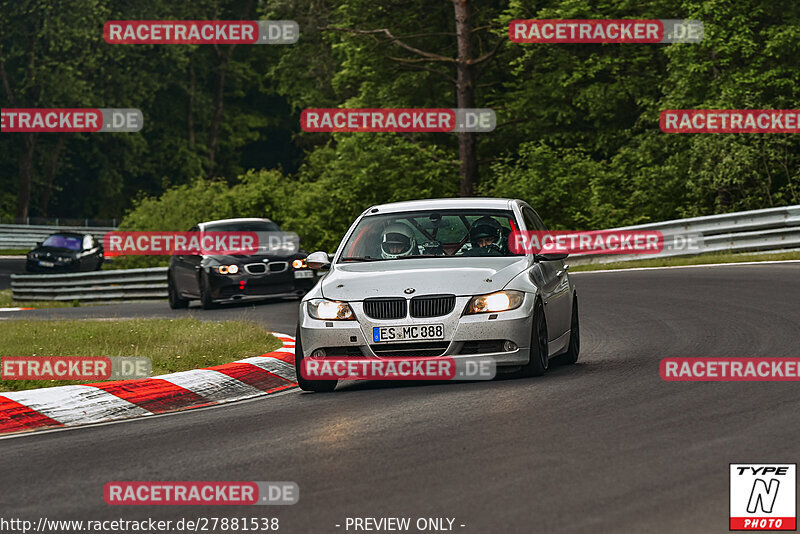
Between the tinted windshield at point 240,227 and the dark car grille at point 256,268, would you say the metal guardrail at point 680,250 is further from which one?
the dark car grille at point 256,268

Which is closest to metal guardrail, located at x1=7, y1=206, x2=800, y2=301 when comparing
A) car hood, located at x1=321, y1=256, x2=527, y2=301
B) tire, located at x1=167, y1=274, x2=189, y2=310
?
tire, located at x1=167, y1=274, x2=189, y2=310

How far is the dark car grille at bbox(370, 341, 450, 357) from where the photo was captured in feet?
33.4

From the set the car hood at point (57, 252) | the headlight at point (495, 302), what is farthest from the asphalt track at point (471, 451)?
the car hood at point (57, 252)

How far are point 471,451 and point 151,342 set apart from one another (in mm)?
7094

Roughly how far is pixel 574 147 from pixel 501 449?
31388 millimetres

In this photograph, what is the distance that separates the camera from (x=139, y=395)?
33.7 ft

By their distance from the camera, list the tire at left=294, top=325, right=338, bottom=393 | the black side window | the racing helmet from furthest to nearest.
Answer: the black side window < the racing helmet < the tire at left=294, top=325, right=338, bottom=393

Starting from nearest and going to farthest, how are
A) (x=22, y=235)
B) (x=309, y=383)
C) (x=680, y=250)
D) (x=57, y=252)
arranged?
1. (x=309, y=383)
2. (x=680, y=250)
3. (x=57, y=252)
4. (x=22, y=235)

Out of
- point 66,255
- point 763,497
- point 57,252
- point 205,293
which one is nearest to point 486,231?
point 763,497

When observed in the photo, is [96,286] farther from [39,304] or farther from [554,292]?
[554,292]

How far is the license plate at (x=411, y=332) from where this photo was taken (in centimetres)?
Answer: 1016

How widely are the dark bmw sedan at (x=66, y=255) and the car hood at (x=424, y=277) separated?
31216 mm

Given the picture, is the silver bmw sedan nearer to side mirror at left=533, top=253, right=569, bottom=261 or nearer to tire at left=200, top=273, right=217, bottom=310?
side mirror at left=533, top=253, right=569, bottom=261

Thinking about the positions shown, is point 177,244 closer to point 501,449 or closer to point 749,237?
point 749,237
